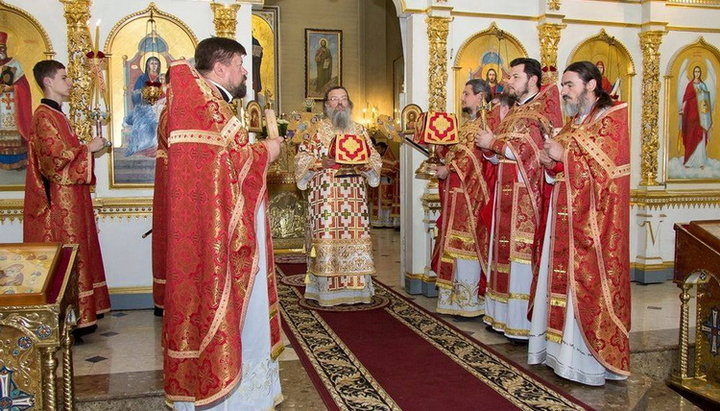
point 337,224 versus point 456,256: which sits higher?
point 337,224

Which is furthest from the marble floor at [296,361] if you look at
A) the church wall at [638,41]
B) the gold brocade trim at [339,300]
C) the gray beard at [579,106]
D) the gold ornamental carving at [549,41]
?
the gold ornamental carving at [549,41]

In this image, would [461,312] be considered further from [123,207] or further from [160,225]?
[123,207]

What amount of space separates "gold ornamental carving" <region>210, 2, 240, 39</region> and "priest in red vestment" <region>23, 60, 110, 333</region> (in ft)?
5.56

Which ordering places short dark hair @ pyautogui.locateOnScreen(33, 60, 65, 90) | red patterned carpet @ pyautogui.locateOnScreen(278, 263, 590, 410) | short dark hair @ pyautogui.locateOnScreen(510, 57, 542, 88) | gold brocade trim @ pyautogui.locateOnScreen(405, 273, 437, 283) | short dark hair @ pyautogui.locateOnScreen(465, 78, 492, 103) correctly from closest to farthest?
red patterned carpet @ pyautogui.locateOnScreen(278, 263, 590, 410) → short dark hair @ pyautogui.locateOnScreen(33, 60, 65, 90) → short dark hair @ pyautogui.locateOnScreen(510, 57, 542, 88) → short dark hair @ pyautogui.locateOnScreen(465, 78, 492, 103) → gold brocade trim @ pyautogui.locateOnScreen(405, 273, 437, 283)

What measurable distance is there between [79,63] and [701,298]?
5.53 meters

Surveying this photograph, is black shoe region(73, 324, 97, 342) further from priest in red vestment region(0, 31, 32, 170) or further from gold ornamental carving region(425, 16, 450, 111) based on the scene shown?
gold ornamental carving region(425, 16, 450, 111)

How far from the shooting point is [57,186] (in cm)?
503

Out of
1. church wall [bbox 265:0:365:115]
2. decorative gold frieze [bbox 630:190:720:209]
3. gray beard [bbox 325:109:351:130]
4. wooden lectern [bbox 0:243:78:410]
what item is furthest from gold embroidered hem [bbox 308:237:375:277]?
church wall [bbox 265:0:365:115]

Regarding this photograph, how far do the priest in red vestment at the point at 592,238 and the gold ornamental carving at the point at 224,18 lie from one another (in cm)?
346

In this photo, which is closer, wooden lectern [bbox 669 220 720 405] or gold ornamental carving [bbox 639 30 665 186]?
wooden lectern [bbox 669 220 720 405]

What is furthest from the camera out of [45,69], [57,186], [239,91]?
[57,186]

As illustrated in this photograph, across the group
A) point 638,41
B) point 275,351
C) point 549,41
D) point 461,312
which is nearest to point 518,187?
point 461,312

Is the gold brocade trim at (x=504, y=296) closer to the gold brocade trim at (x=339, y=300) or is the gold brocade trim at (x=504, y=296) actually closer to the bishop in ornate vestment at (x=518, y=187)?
the bishop in ornate vestment at (x=518, y=187)

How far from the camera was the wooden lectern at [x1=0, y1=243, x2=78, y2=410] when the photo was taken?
2.92 meters
